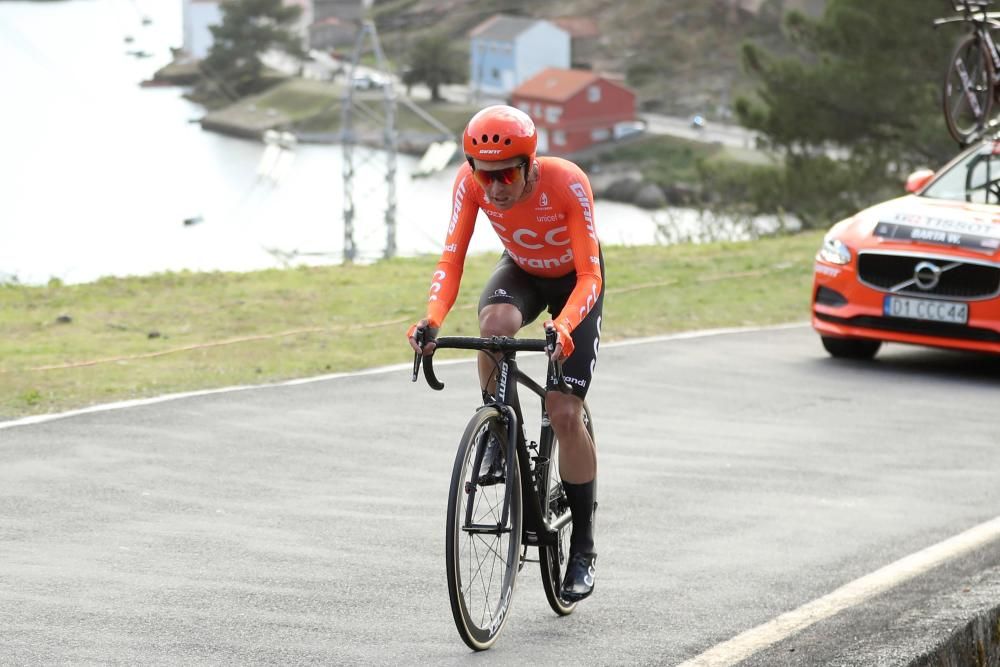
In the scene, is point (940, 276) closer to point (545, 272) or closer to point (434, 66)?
point (545, 272)

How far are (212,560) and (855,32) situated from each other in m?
38.3

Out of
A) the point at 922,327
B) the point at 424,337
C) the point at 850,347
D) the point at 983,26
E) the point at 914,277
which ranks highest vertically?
the point at 424,337

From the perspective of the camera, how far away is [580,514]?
5660 mm

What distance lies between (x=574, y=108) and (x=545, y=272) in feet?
299

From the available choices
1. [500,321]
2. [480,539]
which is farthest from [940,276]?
[480,539]

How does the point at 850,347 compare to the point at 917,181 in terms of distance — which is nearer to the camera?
the point at 850,347

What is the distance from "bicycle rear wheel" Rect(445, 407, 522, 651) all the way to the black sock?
14.0 inches

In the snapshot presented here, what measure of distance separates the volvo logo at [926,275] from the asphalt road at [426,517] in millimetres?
780

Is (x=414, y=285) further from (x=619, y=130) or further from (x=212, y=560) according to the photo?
(x=619, y=130)

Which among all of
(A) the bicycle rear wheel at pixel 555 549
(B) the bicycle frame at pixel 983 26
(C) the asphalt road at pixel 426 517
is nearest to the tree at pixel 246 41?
(B) the bicycle frame at pixel 983 26

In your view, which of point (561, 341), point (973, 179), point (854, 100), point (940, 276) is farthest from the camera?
point (854, 100)

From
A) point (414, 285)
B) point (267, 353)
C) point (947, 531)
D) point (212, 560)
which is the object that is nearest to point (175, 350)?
point (267, 353)

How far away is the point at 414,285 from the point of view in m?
15.8

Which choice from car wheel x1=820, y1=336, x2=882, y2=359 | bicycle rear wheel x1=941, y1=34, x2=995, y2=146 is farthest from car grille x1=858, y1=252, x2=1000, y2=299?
bicycle rear wheel x1=941, y1=34, x2=995, y2=146
